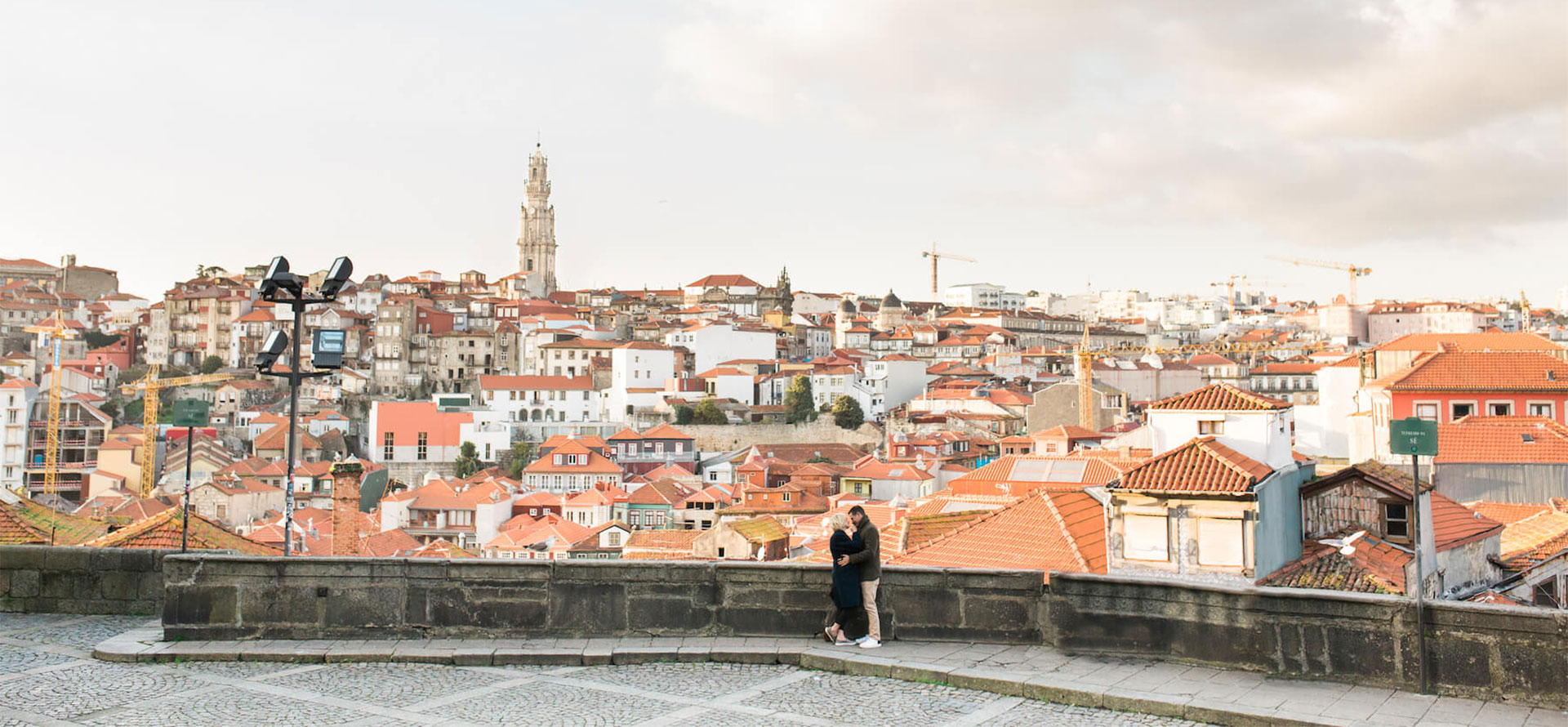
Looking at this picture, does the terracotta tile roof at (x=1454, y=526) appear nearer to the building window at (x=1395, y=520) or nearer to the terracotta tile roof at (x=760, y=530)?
the building window at (x=1395, y=520)

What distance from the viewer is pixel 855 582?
729cm

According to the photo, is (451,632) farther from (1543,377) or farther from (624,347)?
(624,347)

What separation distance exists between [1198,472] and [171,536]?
1224 centimetres

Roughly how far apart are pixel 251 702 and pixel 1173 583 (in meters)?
5.02

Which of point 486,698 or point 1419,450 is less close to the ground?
point 1419,450

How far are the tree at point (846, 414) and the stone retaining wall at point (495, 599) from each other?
69607 mm

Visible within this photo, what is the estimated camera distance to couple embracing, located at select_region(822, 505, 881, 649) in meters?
7.21

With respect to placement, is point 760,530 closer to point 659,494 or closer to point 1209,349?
point 659,494

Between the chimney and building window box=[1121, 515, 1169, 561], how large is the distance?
11.0 m

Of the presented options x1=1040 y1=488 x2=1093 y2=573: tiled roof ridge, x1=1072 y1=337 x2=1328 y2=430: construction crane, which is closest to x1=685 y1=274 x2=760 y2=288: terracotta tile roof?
x1=1072 y1=337 x2=1328 y2=430: construction crane

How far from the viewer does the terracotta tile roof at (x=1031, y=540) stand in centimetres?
1556

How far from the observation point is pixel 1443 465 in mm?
25531

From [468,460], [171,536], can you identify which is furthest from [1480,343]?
[468,460]

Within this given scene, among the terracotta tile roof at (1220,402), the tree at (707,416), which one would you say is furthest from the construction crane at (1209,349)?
the terracotta tile roof at (1220,402)
